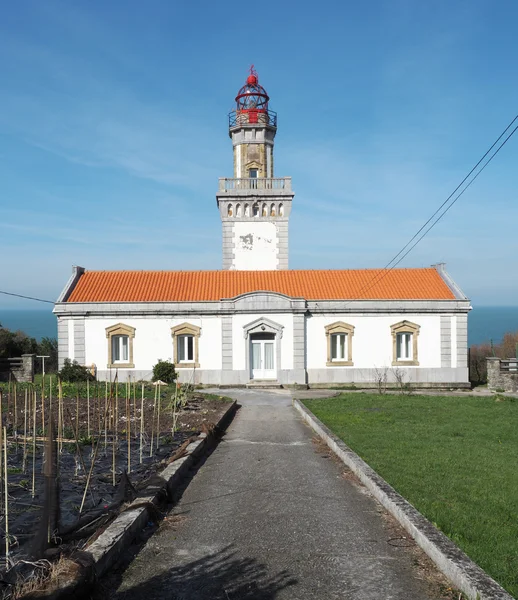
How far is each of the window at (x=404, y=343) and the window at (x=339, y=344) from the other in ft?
6.69

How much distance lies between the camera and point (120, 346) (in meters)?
26.6

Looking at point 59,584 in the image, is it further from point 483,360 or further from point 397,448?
point 483,360

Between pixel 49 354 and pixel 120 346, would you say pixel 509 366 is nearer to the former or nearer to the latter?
pixel 120 346

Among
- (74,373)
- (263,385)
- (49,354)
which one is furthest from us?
(49,354)

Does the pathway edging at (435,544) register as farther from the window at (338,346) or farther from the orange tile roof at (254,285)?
the orange tile roof at (254,285)

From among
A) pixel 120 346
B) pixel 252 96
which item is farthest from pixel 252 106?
pixel 120 346

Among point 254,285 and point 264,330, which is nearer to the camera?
point 264,330

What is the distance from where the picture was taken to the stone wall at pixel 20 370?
26484mm

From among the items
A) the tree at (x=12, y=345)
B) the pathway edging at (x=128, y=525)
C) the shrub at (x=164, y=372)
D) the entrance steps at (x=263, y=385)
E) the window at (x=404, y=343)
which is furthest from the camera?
the tree at (x=12, y=345)

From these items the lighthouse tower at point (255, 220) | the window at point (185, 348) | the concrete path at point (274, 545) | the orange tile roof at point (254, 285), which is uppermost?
the lighthouse tower at point (255, 220)

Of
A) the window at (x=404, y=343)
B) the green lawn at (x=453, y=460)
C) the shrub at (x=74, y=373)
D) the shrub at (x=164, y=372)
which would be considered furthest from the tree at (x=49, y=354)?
the green lawn at (x=453, y=460)

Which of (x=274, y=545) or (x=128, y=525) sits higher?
(x=128, y=525)

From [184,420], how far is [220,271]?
16.2 metres

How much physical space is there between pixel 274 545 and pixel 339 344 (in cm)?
2116
